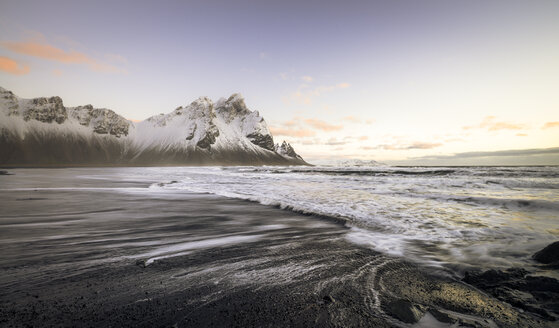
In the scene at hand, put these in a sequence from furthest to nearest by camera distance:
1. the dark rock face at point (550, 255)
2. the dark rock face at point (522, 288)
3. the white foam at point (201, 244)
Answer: the white foam at point (201, 244) → the dark rock face at point (550, 255) → the dark rock face at point (522, 288)

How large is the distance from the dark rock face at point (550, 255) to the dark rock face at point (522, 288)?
839 millimetres

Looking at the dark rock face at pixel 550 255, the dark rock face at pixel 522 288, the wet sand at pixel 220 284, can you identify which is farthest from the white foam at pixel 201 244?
the dark rock face at pixel 550 255

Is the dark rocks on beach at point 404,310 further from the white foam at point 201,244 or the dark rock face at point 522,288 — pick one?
the white foam at point 201,244

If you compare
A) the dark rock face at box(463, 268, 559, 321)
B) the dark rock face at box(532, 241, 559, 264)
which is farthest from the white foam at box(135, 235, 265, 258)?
the dark rock face at box(532, 241, 559, 264)

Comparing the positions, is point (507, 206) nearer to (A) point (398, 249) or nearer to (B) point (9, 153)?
(A) point (398, 249)

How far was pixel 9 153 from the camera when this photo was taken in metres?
193

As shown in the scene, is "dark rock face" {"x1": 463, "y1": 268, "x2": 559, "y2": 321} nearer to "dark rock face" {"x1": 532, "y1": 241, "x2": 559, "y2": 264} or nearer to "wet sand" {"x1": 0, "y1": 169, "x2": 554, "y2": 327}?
"wet sand" {"x1": 0, "y1": 169, "x2": 554, "y2": 327}

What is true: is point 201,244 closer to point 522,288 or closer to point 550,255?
point 522,288

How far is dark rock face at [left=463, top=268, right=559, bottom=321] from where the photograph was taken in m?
3.06

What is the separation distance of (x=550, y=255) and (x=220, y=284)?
582cm

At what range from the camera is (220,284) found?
353cm

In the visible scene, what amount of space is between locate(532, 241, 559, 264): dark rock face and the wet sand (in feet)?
7.16

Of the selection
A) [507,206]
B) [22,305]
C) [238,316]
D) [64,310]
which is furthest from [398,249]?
[507,206]

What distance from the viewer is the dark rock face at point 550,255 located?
4.48 m
